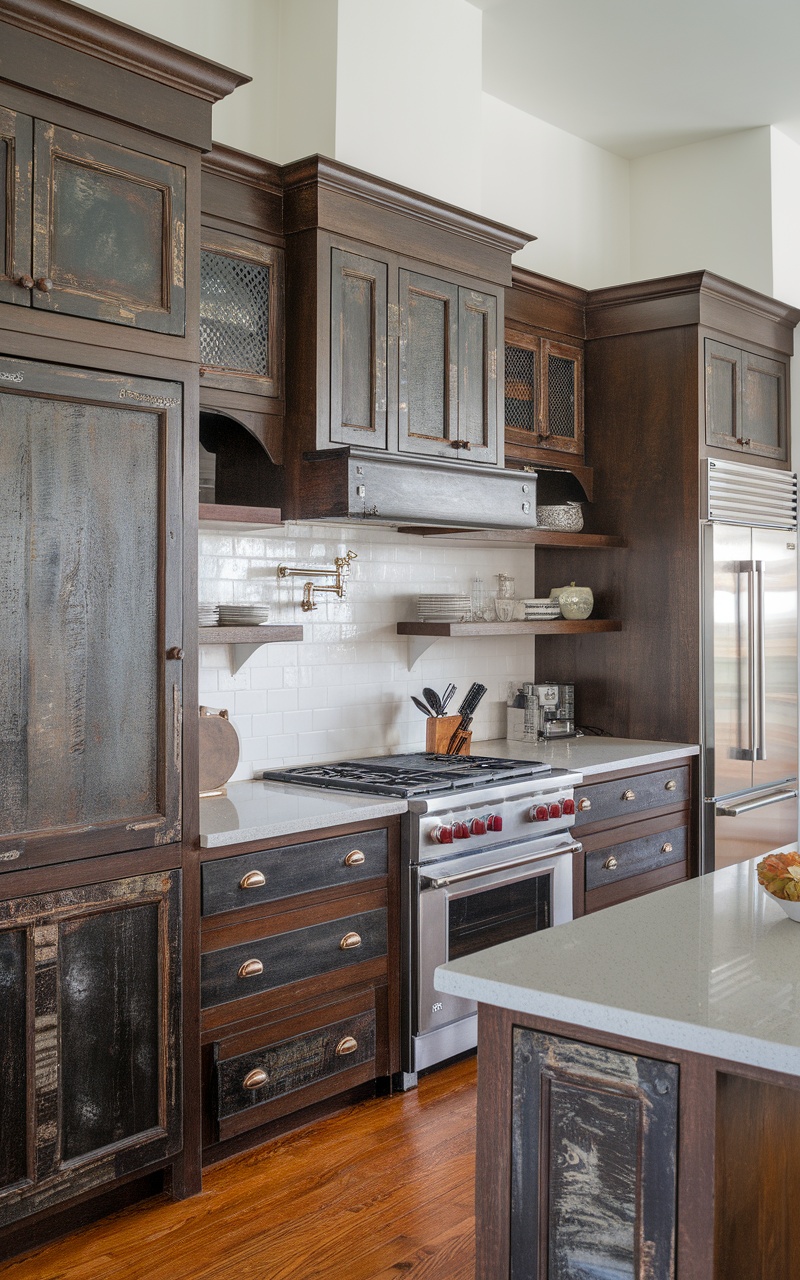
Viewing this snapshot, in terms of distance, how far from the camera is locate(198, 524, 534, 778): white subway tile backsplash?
3.94 metres

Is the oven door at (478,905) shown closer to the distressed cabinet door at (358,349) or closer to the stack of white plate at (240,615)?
the stack of white plate at (240,615)

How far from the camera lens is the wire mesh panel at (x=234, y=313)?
3.46 meters

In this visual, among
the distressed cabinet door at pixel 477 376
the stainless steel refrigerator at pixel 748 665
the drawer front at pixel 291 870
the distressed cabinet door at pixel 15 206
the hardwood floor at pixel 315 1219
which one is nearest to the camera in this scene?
the distressed cabinet door at pixel 15 206

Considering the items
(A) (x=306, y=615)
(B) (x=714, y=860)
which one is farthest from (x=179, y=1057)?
(B) (x=714, y=860)

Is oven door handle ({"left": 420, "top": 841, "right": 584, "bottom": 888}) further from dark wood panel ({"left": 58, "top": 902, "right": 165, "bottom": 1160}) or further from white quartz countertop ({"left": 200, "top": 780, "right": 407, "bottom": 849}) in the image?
dark wood panel ({"left": 58, "top": 902, "right": 165, "bottom": 1160})

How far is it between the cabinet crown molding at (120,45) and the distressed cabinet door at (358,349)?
830mm

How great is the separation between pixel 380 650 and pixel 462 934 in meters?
1.24

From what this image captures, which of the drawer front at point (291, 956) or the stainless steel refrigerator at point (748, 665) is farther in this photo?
the stainless steel refrigerator at point (748, 665)

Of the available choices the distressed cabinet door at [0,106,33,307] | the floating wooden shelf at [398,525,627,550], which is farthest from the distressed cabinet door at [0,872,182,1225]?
the floating wooden shelf at [398,525,627,550]

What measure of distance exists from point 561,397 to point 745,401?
0.88m

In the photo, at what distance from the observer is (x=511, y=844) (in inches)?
156

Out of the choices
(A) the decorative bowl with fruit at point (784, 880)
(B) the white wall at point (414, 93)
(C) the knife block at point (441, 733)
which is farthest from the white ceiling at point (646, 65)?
(A) the decorative bowl with fruit at point (784, 880)

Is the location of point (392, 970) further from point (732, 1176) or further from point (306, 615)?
point (732, 1176)

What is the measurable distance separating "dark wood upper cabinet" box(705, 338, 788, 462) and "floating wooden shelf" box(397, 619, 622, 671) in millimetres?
963
